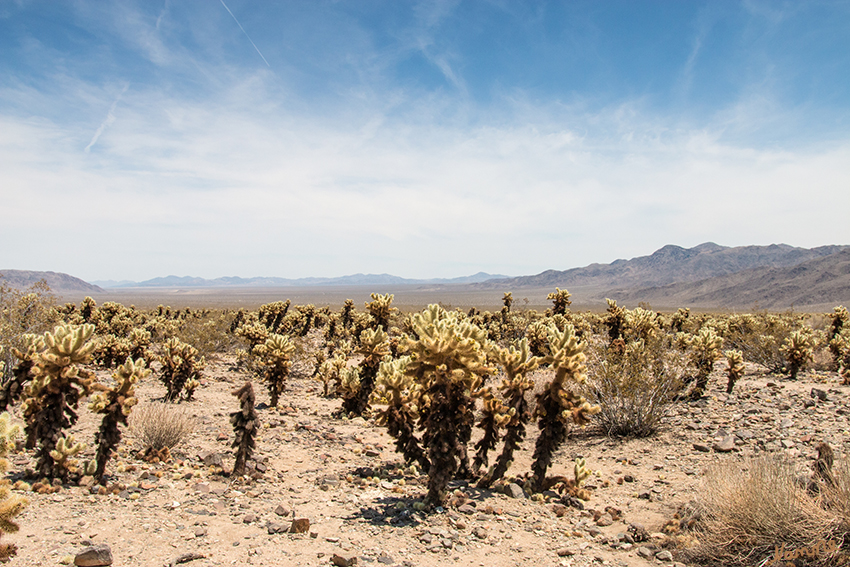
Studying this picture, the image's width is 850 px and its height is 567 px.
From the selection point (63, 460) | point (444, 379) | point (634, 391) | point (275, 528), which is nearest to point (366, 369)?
point (444, 379)

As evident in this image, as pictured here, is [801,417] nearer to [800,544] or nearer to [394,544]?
[800,544]

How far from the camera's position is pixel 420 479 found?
8422mm

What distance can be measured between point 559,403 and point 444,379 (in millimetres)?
2340

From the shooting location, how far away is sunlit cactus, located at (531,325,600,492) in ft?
24.2

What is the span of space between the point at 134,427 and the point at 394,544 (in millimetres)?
6218

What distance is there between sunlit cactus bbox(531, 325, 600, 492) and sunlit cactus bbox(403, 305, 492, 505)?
4.94ft

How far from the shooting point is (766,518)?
4.93 m

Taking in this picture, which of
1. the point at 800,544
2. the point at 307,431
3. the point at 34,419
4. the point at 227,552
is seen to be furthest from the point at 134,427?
the point at 800,544

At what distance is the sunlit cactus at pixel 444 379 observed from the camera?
247 inches

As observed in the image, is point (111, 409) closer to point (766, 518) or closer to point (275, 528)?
point (275, 528)

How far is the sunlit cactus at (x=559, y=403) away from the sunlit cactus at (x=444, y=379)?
1.51m

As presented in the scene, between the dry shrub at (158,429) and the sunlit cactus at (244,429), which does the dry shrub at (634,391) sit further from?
the dry shrub at (158,429)

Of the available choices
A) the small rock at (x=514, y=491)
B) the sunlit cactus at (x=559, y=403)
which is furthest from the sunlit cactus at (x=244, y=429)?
the sunlit cactus at (x=559, y=403)

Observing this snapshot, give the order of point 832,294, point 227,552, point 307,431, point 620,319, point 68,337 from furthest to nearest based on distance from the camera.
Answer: point 832,294 → point 620,319 → point 307,431 → point 68,337 → point 227,552
